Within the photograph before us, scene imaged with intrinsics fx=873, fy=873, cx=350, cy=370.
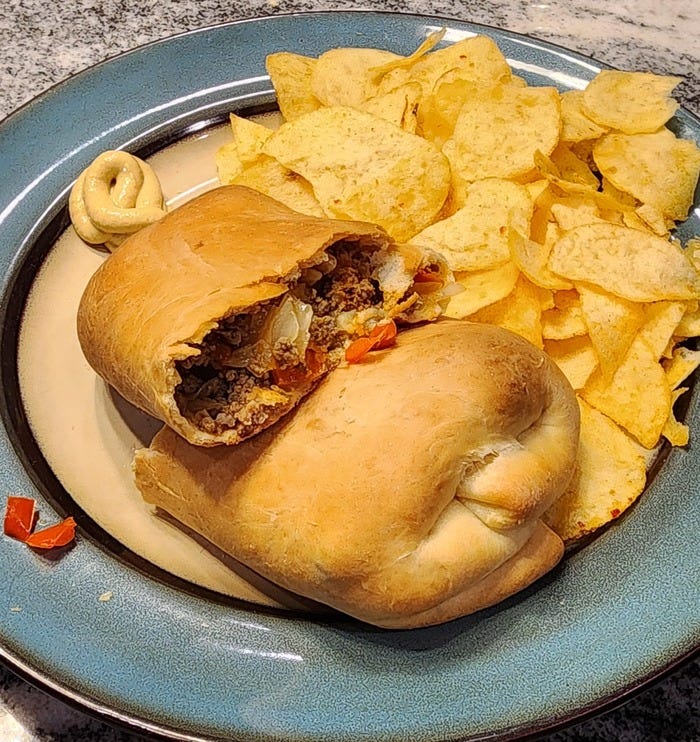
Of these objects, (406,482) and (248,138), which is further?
(248,138)

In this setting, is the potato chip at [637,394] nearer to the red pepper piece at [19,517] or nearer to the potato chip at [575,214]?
the potato chip at [575,214]

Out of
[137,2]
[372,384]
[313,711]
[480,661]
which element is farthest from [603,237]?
[137,2]

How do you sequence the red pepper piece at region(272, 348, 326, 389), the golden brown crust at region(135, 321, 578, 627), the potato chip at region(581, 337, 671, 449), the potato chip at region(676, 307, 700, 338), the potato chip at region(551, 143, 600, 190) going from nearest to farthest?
the golden brown crust at region(135, 321, 578, 627) → the red pepper piece at region(272, 348, 326, 389) → the potato chip at region(581, 337, 671, 449) → the potato chip at region(676, 307, 700, 338) → the potato chip at region(551, 143, 600, 190)

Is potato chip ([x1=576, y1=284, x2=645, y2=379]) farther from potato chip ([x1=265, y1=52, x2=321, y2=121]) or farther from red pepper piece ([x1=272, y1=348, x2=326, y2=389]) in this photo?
potato chip ([x1=265, y1=52, x2=321, y2=121])

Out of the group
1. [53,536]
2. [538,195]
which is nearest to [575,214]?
[538,195]

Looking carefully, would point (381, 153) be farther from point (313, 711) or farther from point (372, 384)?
point (313, 711)

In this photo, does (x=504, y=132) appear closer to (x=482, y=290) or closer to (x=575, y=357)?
(x=482, y=290)

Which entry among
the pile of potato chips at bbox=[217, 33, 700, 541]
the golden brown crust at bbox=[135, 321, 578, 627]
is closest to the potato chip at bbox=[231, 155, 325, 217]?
the pile of potato chips at bbox=[217, 33, 700, 541]
